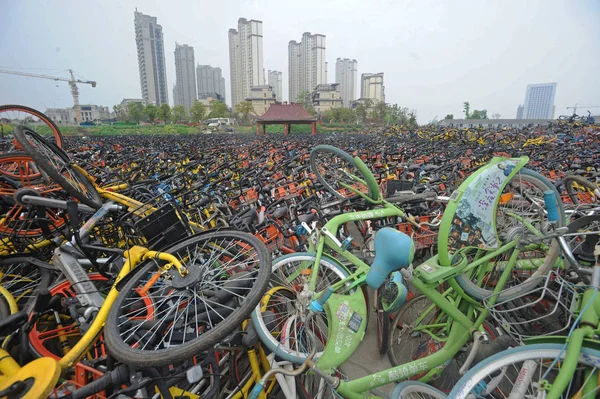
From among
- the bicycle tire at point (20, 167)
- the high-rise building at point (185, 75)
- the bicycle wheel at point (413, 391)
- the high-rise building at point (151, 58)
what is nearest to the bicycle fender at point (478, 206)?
the bicycle wheel at point (413, 391)

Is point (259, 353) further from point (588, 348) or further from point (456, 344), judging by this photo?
point (588, 348)

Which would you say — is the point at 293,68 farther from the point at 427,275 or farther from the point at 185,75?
the point at 427,275

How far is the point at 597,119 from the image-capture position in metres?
27.2

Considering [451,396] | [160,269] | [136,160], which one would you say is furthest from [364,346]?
[136,160]

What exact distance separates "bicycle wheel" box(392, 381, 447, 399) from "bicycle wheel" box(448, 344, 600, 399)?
1.02 ft

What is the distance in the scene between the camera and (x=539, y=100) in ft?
204

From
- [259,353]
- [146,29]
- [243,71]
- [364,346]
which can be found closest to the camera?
[259,353]

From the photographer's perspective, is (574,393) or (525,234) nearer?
(574,393)

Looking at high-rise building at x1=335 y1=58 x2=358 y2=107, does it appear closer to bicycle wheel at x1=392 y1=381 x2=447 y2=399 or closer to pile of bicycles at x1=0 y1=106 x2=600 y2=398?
pile of bicycles at x1=0 y1=106 x2=600 y2=398

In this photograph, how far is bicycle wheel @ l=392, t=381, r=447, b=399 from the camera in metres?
1.45

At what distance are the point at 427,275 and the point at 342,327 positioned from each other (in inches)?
23.9

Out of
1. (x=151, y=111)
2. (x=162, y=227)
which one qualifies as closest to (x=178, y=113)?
(x=151, y=111)

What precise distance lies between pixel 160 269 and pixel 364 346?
6.77ft

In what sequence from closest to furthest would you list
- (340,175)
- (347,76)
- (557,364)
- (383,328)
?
(557,364), (383,328), (340,175), (347,76)
